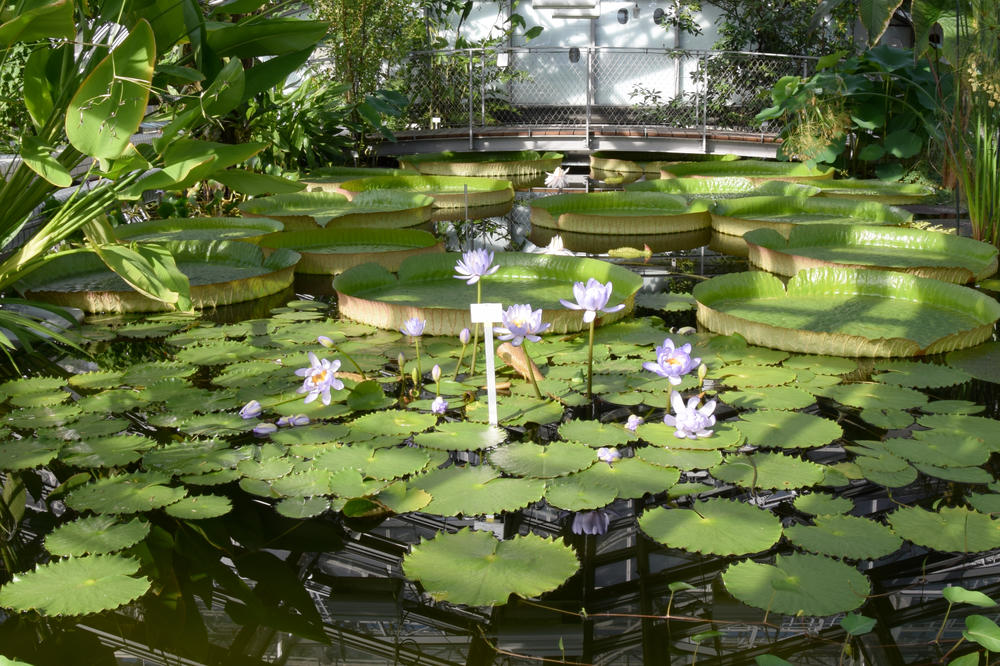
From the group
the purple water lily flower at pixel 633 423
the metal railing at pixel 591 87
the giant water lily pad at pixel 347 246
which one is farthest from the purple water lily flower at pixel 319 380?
the metal railing at pixel 591 87

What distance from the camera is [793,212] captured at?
5.04 m

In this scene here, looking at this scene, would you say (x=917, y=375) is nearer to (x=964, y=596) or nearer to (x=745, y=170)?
(x=964, y=596)

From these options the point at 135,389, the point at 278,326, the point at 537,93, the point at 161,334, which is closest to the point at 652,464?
the point at 135,389

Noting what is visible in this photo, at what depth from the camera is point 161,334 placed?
2863mm

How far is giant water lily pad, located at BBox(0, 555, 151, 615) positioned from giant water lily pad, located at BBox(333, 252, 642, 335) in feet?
4.67

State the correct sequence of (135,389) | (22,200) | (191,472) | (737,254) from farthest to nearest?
(737,254), (22,200), (135,389), (191,472)

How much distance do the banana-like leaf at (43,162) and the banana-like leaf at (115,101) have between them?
0.27 feet

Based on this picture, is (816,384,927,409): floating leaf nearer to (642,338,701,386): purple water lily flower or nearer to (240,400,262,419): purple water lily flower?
(642,338,701,386): purple water lily flower

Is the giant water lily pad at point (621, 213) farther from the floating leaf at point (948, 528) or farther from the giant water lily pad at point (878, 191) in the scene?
the floating leaf at point (948, 528)

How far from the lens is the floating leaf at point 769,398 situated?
7.17ft

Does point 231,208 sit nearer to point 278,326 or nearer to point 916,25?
point 278,326

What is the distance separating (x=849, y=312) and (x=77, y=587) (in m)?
2.39

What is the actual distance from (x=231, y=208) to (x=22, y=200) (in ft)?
10.8

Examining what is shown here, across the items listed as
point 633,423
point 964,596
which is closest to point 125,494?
point 633,423
